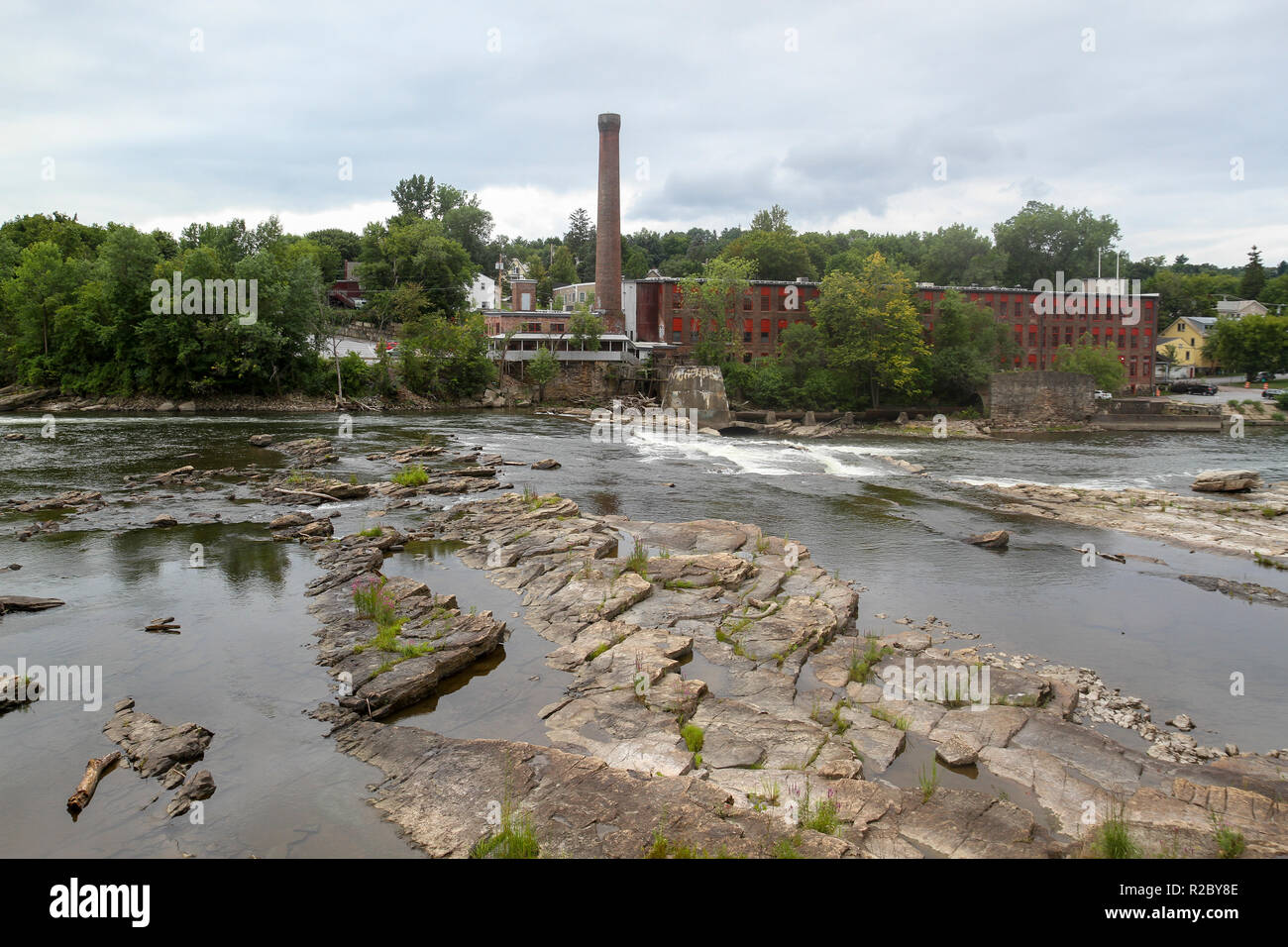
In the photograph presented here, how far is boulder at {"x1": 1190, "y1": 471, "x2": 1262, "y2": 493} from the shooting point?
116 ft

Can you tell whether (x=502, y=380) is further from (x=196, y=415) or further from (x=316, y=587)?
(x=316, y=587)

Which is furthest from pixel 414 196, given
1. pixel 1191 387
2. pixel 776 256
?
pixel 1191 387

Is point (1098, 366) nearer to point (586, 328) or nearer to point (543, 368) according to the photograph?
point (586, 328)

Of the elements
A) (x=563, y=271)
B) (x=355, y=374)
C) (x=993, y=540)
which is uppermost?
(x=563, y=271)

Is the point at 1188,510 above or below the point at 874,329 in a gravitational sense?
below

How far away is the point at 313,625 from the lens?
15.9m

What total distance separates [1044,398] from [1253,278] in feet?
319

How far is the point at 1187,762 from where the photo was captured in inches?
444

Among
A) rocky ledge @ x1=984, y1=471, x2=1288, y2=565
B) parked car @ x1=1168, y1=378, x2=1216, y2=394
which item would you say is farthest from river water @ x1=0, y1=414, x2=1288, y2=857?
parked car @ x1=1168, y1=378, x2=1216, y2=394

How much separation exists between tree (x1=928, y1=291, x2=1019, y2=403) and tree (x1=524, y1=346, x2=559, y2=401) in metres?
39.3

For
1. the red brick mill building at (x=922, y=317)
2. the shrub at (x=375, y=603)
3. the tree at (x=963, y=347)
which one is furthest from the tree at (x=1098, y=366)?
the shrub at (x=375, y=603)
